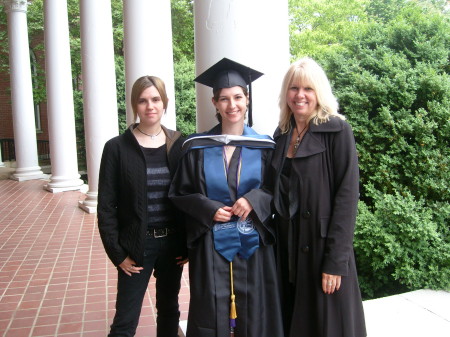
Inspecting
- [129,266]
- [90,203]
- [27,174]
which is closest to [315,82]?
[129,266]

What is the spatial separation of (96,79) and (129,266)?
6.29 m

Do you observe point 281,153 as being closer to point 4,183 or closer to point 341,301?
point 341,301

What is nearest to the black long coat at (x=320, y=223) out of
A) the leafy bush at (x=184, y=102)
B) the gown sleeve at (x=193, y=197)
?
the gown sleeve at (x=193, y=197)

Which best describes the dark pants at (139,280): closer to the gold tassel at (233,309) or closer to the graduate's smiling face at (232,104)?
the gold tassel at (233,309)

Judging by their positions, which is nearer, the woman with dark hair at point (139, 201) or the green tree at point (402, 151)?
the woman with dark hair at point (139, 201)

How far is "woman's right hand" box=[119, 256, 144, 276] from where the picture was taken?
264 cm

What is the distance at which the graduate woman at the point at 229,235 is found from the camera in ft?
7.77

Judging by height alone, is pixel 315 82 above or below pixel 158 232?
above

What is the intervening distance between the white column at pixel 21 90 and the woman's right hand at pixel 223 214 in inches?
474

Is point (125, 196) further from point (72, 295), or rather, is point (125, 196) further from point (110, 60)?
point (110, 60)

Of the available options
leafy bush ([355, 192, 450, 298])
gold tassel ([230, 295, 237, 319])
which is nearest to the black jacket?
gold tassel ([230, 295, 237, 319])

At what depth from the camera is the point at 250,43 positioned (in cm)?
294

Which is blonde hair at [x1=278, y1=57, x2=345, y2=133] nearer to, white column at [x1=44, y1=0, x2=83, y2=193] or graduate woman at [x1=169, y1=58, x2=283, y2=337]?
graduate woman at [x1=169, y1=58, x2=283, y2=337]

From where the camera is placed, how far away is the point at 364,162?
4.86 meters
